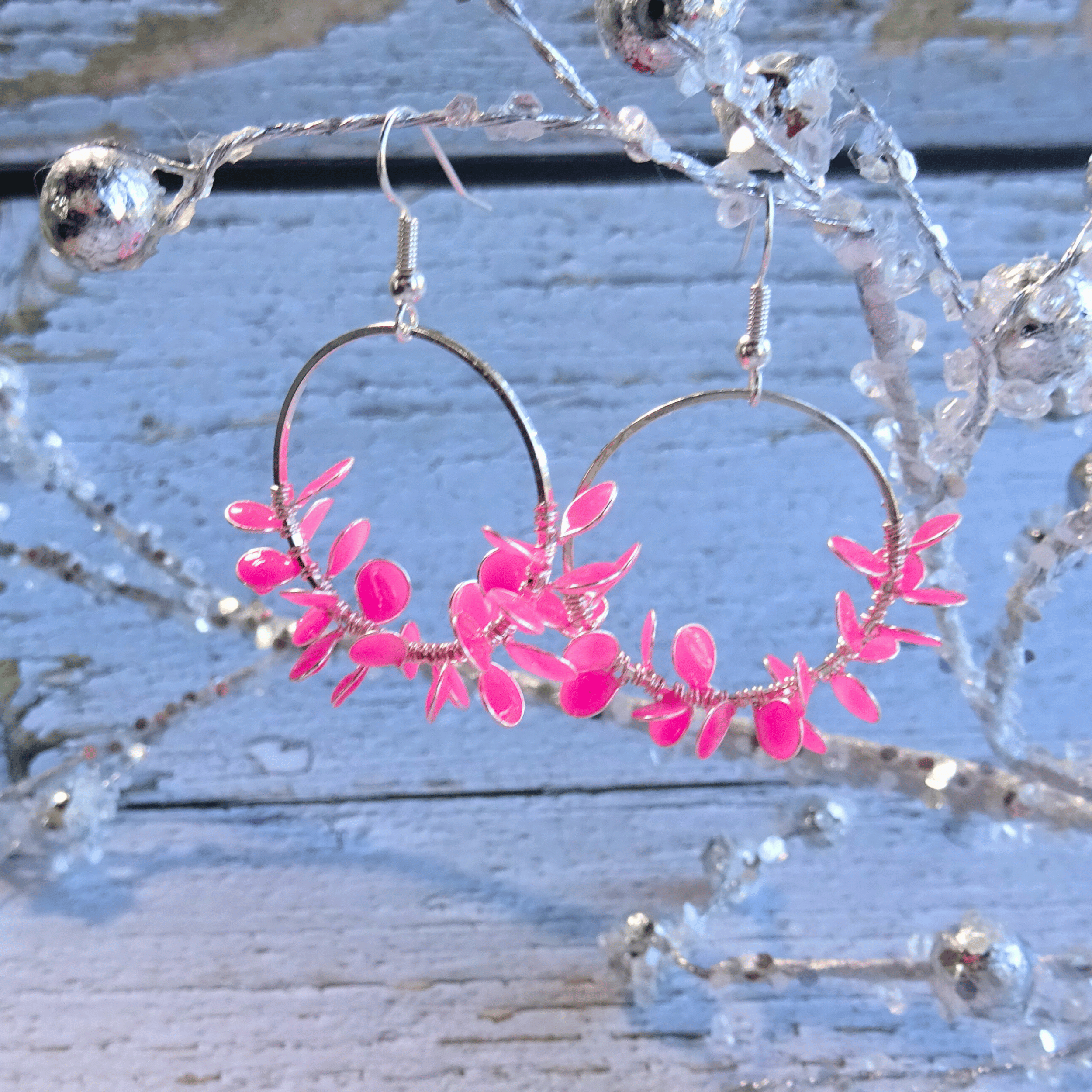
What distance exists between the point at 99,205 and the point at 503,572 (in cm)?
15

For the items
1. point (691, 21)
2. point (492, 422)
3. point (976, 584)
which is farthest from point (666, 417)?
point (691, 21)

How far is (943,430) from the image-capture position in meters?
0.31

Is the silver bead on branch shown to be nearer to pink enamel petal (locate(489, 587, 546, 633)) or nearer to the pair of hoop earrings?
the pair of hoop earrings

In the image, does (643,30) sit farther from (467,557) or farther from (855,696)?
(467,557)

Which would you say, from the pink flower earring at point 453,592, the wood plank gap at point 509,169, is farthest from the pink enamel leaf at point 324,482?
the wood plank gap at point 509,169

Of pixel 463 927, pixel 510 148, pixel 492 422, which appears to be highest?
pixel 510 148

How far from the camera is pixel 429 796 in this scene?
1.79 feet

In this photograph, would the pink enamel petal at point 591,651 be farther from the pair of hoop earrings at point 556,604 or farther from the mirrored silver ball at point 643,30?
the mirrored silver ball at point 643,30

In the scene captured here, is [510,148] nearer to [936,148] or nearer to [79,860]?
[936,148]

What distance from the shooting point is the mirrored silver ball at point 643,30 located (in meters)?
0.23

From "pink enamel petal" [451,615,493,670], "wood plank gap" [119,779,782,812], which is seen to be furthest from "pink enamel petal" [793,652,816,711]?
"wood plank gap" [119,779,782,812]

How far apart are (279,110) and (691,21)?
1.05 feet

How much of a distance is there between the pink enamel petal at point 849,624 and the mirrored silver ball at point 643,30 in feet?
0.58

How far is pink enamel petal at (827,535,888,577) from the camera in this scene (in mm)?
332
